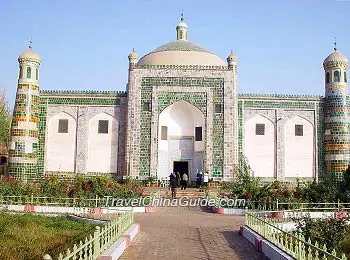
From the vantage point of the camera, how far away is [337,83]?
2636 centimetres

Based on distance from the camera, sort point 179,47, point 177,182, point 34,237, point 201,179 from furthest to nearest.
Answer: point 179,47, point 201,179, point 177,182, point 34,237

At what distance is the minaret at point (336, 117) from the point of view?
2575 centimetres

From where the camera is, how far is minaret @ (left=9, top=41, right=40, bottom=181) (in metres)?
25.1

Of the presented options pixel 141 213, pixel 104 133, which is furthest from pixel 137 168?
pixel 141 213

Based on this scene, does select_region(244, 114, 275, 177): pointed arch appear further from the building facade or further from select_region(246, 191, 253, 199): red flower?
select_region(246, 191, 253, 199): red flower

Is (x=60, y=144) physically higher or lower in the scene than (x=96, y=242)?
higher

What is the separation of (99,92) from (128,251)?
19.0 meters

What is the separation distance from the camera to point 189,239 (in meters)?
10.4

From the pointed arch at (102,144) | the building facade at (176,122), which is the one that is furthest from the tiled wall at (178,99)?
the pointed arch at (102,144)

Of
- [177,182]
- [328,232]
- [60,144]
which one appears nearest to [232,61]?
[177,182]

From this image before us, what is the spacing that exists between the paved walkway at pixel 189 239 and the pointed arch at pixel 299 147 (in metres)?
12.0

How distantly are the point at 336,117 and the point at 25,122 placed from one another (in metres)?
17.3

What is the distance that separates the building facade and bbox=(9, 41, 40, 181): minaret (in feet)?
0.20

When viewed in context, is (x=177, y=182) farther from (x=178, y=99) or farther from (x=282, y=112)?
(x=282, y=112)
